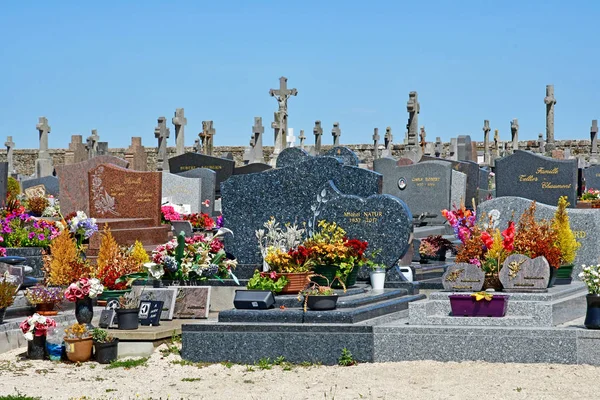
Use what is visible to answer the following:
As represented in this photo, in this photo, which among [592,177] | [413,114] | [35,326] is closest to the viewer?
[35,326]

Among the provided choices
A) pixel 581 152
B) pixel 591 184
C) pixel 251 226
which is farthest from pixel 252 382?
pixel 581 152

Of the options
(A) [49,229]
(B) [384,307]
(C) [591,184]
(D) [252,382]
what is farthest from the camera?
(C) [591,184]

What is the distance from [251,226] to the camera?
13.3 meters

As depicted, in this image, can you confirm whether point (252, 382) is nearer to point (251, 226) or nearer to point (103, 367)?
point (103, 367)

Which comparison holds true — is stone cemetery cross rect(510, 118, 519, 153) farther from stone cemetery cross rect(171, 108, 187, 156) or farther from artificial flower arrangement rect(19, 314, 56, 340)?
artificial flower arrangement rect(19, 314, 56, 340)

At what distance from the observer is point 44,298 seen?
1141 cm

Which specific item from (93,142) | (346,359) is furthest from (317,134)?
(346,359)

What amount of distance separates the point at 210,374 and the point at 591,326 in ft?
11.8

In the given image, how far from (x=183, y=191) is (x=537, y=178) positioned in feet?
25.8

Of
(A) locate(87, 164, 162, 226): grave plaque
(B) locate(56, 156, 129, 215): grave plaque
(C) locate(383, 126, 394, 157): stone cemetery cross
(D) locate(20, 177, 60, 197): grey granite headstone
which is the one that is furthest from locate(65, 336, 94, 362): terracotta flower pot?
(C) locate(383, 126, 394, 157): stone cemetery cross

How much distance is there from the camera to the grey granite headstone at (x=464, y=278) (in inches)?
417

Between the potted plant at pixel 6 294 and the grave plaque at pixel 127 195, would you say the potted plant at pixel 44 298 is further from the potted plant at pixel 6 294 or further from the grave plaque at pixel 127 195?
the grave plaque at pixel 127 195

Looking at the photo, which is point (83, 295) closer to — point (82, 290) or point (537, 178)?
point (82, 290)

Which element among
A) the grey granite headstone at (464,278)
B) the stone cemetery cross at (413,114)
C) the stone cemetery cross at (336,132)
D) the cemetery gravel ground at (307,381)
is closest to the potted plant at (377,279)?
the grey granite headstone at (464,278)
